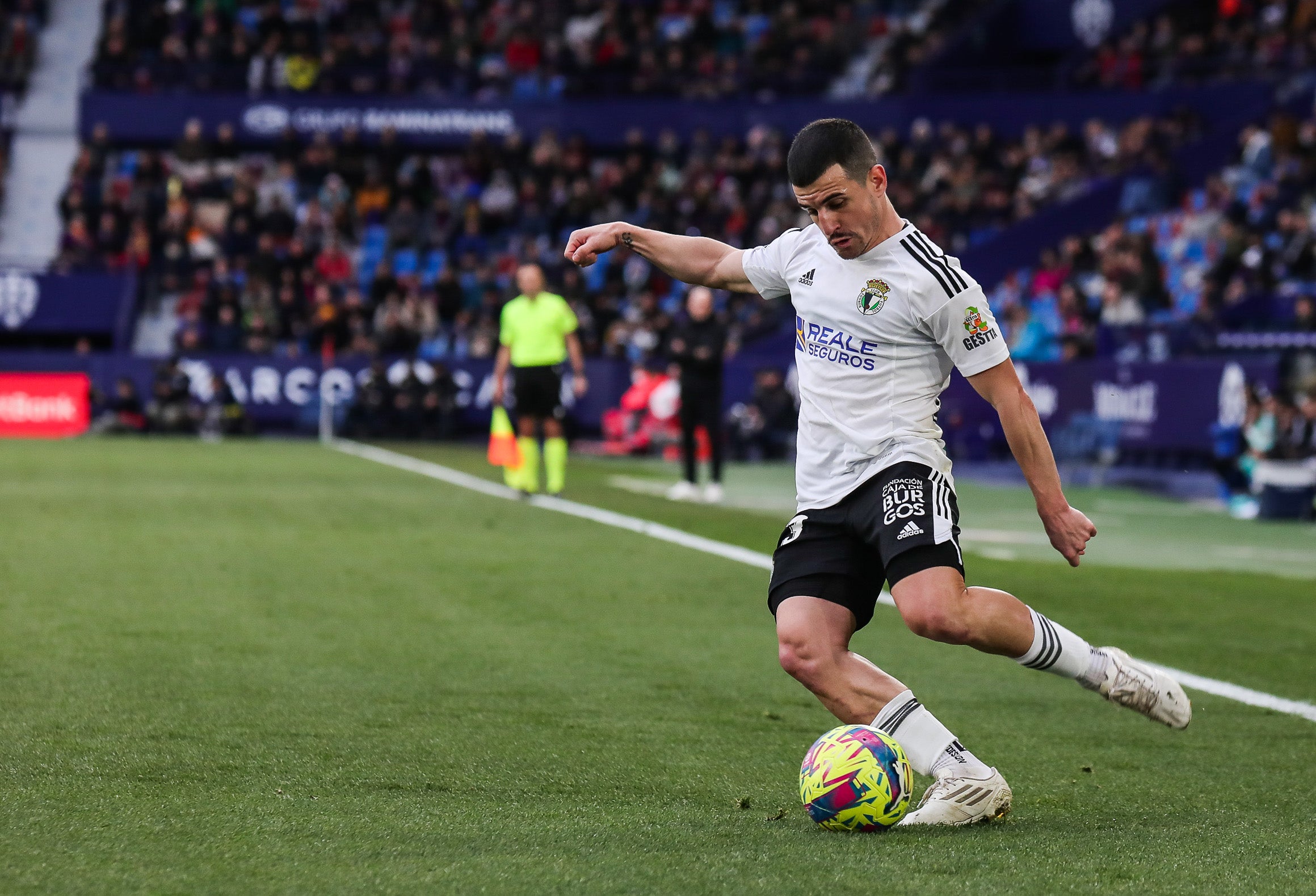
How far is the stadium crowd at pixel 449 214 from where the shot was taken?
107ft

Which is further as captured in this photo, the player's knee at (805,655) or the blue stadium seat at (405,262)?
the blue stadium seat at (405,262)

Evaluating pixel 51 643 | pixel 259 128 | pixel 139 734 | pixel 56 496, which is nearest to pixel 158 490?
pixel 56 496

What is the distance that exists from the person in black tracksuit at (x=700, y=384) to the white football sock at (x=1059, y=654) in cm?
1324

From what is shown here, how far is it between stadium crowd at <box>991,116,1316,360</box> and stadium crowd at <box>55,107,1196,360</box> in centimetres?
240

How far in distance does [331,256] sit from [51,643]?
28032 millimetres

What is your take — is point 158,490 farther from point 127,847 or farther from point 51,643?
point 127,847

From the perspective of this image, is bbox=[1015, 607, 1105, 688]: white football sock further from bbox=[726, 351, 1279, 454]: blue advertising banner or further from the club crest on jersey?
bbox=[726, 351, 1279, 454]: blue advertising banner

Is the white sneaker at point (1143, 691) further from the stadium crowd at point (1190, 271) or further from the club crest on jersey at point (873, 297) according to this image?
the stadium crowd at point (1190, 271)

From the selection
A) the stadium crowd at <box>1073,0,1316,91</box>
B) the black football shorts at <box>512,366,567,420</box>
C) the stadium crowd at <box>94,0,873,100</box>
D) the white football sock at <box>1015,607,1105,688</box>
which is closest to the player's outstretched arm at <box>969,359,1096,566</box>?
the white football sock at <box>1015,607,1105,688</box>

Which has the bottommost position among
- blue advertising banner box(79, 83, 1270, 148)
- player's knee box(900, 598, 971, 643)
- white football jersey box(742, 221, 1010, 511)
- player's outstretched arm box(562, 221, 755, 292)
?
player's knee box(900, 598, 971, 643)

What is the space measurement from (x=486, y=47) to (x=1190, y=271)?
19492 millimetres

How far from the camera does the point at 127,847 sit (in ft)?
13.4

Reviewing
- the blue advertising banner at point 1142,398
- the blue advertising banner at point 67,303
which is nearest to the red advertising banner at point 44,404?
the blue advertising banner at point 67,303

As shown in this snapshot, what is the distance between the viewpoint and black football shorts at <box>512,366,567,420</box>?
17.8 m
